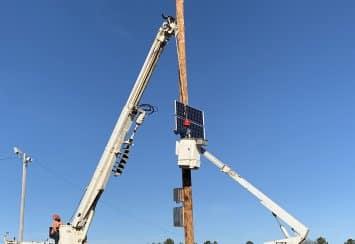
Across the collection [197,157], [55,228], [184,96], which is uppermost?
[184,96]

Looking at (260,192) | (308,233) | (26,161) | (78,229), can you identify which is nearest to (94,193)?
(78,229)

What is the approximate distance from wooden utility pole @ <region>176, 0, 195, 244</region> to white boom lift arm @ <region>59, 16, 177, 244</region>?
944mm

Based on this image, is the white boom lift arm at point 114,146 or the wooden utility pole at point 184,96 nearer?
the wooden utility pole at point 184,96

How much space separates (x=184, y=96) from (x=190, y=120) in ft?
4.21

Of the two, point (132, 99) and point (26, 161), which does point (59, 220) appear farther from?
point (26, 161)

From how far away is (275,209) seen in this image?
2895 centimetres

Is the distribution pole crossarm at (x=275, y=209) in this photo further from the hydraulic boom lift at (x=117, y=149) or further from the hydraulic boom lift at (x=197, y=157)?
the hydraulic boom lift at (x=117, y=149)

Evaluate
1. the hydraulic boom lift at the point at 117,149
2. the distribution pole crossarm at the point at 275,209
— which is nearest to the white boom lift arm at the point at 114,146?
the hydraulic boom lift at the point at 117,149

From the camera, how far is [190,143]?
26.0m

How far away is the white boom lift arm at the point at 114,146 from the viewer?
26109mm

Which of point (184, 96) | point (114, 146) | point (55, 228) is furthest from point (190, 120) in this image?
point (55, 228)

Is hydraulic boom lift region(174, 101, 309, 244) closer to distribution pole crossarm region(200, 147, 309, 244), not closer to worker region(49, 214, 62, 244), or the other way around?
distribution pole crossarm region(200, 147, 309, 244)

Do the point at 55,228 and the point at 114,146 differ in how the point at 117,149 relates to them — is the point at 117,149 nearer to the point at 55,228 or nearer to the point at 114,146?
the point at 114,146

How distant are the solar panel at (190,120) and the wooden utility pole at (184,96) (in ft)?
1.82
